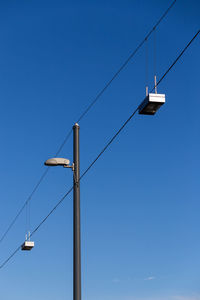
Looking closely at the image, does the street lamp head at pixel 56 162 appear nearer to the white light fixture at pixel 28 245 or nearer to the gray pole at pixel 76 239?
the gray pole at pixel 76 239

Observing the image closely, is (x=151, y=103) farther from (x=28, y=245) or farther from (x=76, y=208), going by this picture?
(x=28, y=245)

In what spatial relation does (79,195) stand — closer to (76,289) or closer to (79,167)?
(79,167)

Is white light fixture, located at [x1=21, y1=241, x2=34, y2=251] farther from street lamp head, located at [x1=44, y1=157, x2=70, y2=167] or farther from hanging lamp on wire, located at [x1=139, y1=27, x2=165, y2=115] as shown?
hanging lamp on wire, located at [x1=139, y1=27, x2=165, y2=115]

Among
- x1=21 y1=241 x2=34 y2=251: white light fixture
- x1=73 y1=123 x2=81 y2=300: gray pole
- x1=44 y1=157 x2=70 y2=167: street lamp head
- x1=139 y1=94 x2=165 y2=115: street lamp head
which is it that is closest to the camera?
x1=139 y1=94 x2=165 y2=115: street lamp head

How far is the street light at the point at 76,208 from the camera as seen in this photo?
17125 mm

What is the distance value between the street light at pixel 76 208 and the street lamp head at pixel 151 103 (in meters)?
4.50

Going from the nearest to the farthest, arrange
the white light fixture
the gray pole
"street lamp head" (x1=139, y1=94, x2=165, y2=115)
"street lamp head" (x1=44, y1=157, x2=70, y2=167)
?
"street lamp head" (x1=139, y1=94, x2=165, y2=115)
the gray pole
"street lamp head" (x1=44, y1=157, x2=70, y2=167)
the white light fixture

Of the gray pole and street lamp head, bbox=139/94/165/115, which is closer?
street lamp head, bbox=139/94/165/115

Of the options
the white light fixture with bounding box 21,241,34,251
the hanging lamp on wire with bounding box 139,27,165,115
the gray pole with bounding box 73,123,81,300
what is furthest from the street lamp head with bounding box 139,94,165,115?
the white light fixture with bounding box 21,241,34,251

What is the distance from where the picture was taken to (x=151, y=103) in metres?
13.9

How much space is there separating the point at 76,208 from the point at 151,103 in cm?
488

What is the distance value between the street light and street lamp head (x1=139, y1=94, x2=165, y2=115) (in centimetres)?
450

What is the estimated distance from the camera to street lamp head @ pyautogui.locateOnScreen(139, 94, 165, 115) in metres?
13.8

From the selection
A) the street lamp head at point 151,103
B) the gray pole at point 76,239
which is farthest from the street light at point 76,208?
the street lamp head at point 151,103
